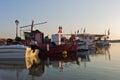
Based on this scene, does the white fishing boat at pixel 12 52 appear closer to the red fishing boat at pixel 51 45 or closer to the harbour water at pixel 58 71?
the harbour water at pixel 58 71

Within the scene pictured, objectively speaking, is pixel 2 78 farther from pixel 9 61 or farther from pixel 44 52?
pixel 44 52

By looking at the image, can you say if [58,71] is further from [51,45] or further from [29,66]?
[51,45]

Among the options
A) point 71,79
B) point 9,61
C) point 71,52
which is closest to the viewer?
point 71,79

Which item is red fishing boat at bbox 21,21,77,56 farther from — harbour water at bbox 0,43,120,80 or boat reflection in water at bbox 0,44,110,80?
harbour water at bbox 0,43,120,80

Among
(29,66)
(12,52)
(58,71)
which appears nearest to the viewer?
(58,71)

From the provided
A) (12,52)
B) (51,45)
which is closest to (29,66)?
(12,52)

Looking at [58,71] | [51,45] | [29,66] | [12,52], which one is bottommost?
[58,71]

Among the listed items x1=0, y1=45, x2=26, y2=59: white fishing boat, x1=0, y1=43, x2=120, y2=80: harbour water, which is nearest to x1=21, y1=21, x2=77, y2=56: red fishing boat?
x1=0, y1=45, x2=26, y2=59: white fishing boat

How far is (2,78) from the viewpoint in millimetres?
16750

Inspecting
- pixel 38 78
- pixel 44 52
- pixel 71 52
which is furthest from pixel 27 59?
pixel 71 52

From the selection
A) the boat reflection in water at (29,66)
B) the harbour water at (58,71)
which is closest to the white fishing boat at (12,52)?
the boat reflection in water at (29,66)

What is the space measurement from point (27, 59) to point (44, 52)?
8.54 meters

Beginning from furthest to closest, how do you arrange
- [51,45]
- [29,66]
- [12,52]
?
[51,45], [12,52], [29,66]

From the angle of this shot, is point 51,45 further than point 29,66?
Yes
